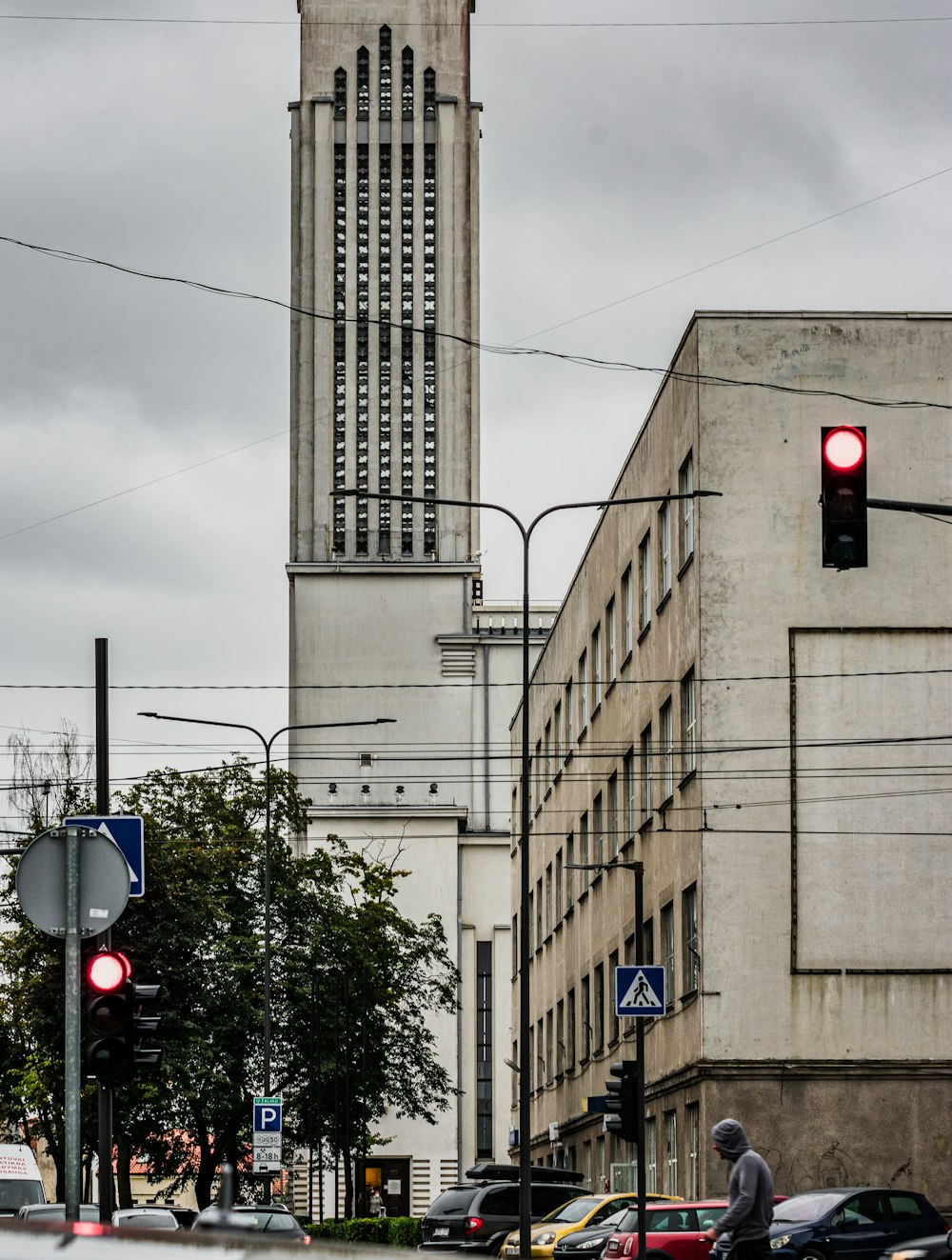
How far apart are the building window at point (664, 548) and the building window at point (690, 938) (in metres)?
6.15

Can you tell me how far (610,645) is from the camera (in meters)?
48.6

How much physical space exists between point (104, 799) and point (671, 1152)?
62.2ft

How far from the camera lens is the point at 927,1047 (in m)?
33.3

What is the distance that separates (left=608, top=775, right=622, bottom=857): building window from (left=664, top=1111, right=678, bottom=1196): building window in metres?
9.14

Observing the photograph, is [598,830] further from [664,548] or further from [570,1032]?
[664,548]

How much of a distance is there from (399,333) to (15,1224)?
88030mm

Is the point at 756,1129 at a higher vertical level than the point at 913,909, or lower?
lower

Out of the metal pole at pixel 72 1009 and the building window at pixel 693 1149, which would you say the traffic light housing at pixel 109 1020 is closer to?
the metal pole at pixel 72 1009

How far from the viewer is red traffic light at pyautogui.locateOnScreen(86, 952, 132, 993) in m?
15.2

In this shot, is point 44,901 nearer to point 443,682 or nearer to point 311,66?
point 443,682

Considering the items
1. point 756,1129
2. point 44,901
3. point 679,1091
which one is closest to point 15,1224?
point 44,901

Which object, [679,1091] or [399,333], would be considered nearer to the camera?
[679,1091]

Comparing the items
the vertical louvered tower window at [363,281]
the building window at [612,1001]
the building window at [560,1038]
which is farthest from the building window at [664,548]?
the vertical louvered tower window at [363,281]

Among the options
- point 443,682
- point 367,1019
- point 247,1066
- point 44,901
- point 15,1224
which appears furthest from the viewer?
point 443,682
